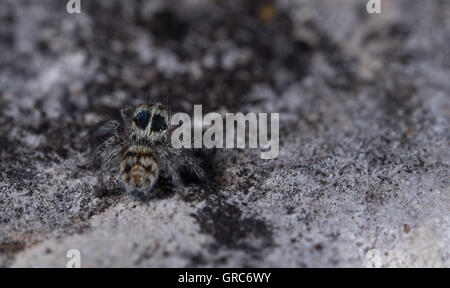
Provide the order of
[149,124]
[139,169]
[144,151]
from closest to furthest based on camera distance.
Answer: [139,169], [144,151], [149,124]

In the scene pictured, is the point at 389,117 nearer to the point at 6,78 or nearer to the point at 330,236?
the point at 330,236

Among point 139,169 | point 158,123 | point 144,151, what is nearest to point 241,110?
point 158,123

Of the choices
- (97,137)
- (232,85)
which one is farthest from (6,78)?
(232,85)

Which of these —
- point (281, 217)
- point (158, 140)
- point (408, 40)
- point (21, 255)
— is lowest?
point (21, 255)

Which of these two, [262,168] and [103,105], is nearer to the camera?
[262,168]

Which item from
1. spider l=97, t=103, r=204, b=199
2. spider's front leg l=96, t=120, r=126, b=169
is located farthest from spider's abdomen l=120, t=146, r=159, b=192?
spider's front leg l=96, t=120, r=126, b=169

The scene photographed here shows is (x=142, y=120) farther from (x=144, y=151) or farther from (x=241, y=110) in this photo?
(x=241, y=110)
